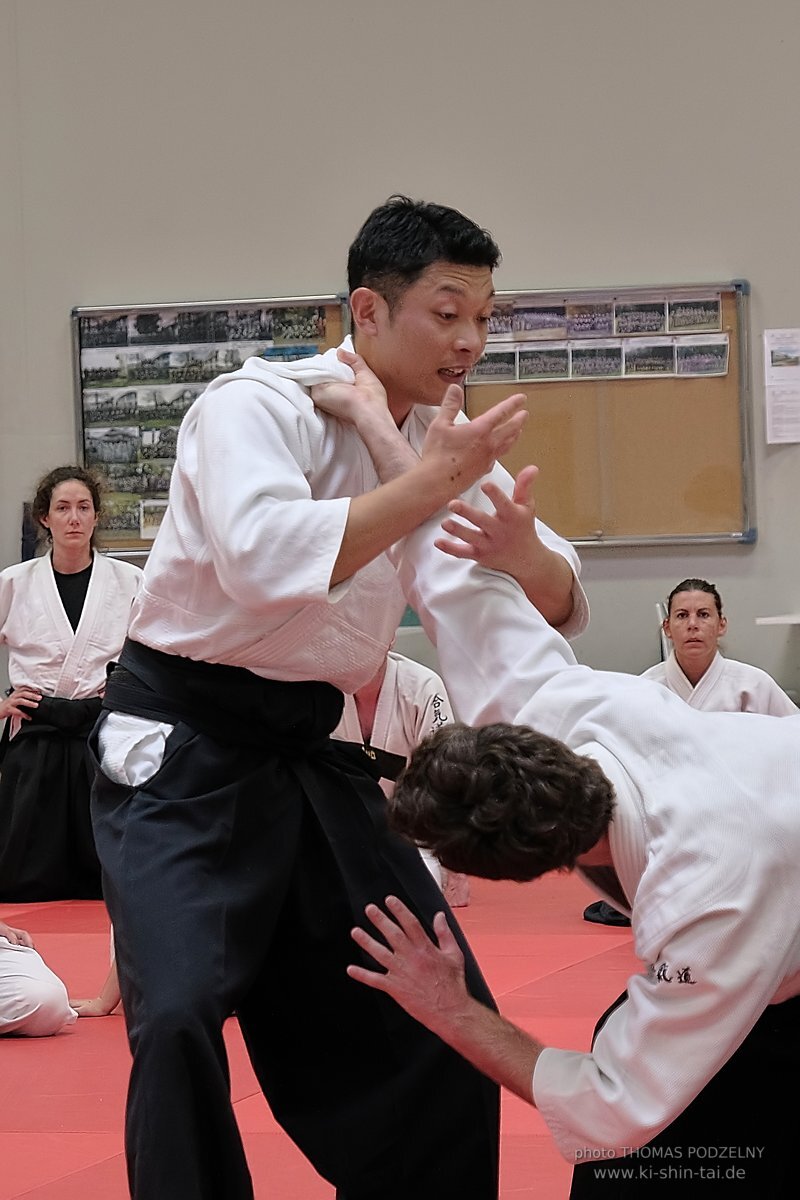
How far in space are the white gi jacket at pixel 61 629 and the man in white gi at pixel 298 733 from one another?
182 inches

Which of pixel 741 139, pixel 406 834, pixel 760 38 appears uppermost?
pixel 760 38

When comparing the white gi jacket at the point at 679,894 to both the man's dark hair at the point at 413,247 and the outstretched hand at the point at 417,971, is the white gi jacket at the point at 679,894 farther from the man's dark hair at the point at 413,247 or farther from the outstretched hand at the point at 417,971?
the man's dark hair at the point at 413,247

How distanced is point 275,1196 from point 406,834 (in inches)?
59.6

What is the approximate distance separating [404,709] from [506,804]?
4.43m

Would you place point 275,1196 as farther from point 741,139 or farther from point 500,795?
point 741,139

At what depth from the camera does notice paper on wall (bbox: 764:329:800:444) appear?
8164 mm

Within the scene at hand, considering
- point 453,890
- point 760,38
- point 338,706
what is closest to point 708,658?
point 453,890

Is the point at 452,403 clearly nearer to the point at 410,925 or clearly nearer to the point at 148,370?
the point at 410,925

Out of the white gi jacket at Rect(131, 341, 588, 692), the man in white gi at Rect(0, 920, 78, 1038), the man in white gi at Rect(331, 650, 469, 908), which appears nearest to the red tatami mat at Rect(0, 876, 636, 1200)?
the man in white gi at Rect(0, 920, 78, 1038)

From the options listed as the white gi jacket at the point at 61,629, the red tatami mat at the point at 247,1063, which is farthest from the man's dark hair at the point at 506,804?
the white gi jacket at the point at 61,629

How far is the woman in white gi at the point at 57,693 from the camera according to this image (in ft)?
22.4

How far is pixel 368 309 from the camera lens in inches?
90.0

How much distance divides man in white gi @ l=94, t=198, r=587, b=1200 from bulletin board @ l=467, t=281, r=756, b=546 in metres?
5.85

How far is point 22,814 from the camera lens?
683 cm
